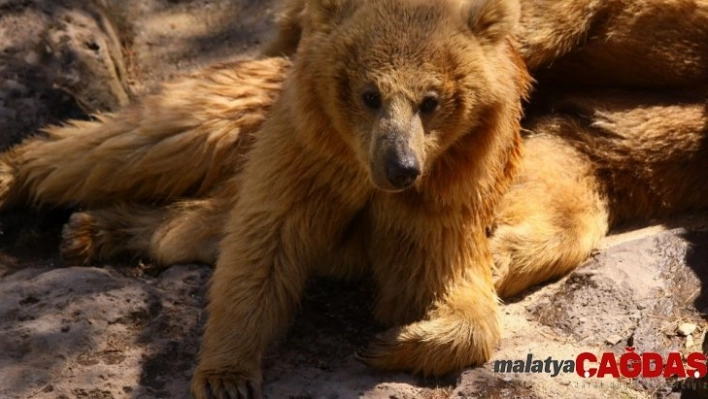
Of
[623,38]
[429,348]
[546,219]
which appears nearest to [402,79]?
[429,348]

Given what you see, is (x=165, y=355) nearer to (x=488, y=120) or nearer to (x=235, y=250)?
(x=235, y=250)

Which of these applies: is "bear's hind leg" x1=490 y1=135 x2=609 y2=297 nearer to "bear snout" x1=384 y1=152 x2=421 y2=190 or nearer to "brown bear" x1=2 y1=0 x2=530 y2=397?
"brown bear" x1=2 y1=0 x2=530 y2=397

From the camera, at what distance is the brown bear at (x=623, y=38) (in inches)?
Answer: 276

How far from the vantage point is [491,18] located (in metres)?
5.73

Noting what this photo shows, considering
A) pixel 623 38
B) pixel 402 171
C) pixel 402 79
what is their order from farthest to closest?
pixel 623 38, pixel 402 79, pixel 402 171

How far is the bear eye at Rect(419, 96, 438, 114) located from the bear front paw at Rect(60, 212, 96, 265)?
243 cm

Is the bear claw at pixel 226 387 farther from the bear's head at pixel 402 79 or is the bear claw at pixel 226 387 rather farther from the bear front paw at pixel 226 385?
the bear's head at pixel 402 79

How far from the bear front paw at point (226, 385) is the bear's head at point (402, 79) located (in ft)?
3.63

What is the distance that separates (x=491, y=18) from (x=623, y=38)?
164 centimetres

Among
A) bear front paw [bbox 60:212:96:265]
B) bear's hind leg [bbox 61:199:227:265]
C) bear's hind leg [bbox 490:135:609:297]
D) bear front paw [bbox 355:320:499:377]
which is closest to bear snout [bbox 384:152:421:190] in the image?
bear front paw [bbox 355:320:499:377]

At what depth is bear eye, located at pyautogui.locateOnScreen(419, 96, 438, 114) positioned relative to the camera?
17.8 feet

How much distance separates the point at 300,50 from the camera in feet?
19.2

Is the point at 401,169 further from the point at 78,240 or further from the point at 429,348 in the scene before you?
the point at 78,240

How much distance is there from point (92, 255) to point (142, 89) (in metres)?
2.27
